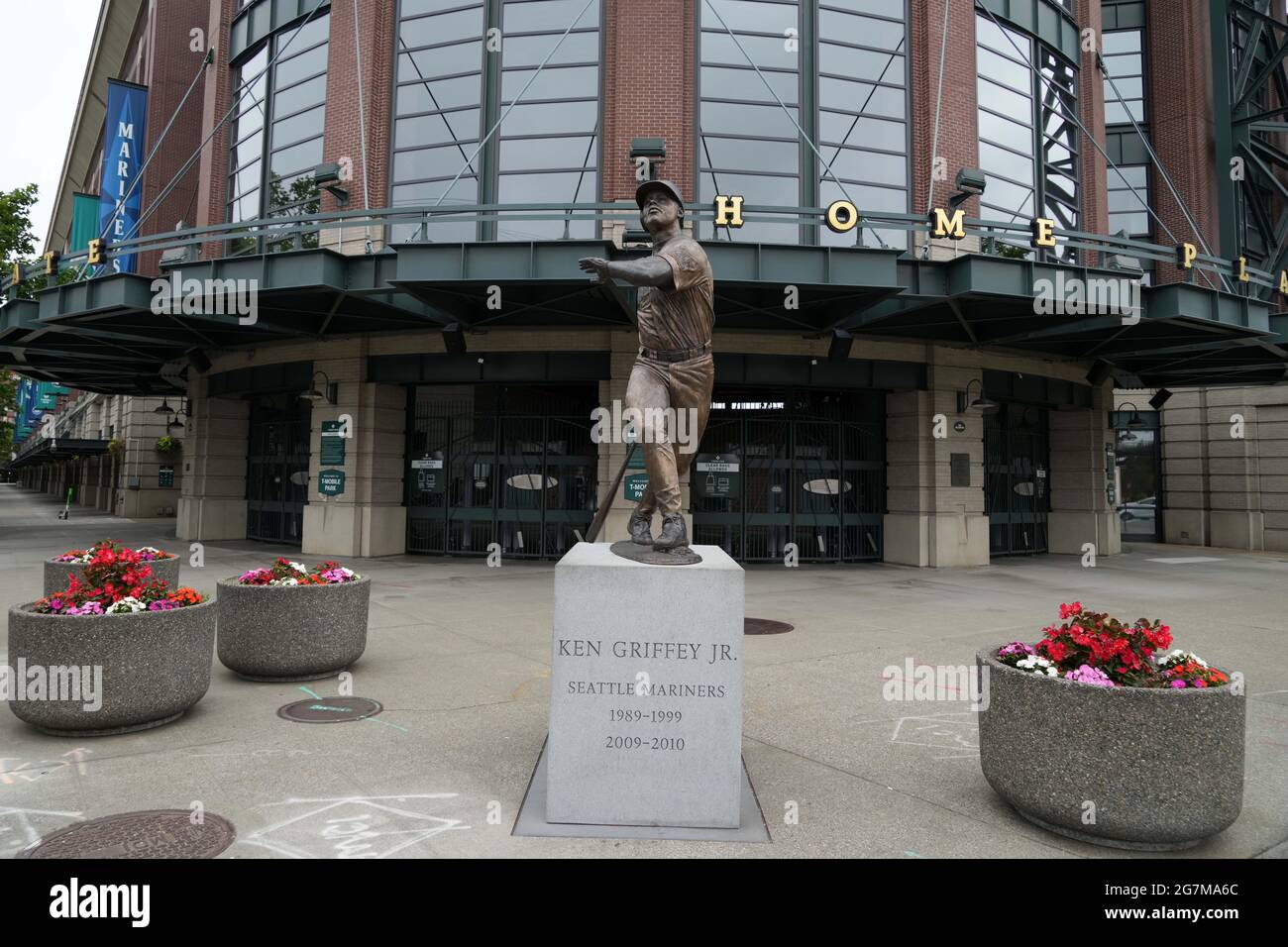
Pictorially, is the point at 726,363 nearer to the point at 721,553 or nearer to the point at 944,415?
the point at 944,415

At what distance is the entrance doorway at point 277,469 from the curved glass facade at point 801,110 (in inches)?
484

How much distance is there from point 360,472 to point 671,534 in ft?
49.5

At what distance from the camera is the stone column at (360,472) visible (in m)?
18.2

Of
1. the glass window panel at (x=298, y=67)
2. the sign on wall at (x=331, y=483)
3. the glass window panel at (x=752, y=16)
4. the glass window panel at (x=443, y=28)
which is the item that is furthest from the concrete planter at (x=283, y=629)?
the glass window panel at (x=298, y=67)

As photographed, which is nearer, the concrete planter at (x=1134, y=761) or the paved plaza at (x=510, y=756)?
the concrete planter at (x=1134, y=761)

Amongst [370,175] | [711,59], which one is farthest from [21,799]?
[711,59]

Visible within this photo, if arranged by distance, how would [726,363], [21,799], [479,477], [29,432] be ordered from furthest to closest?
[29,432] → [479,477] → [726,363] → [21,799]

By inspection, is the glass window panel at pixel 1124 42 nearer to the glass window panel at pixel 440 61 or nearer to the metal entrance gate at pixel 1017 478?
the metal entrance gate at pixel 1017 478

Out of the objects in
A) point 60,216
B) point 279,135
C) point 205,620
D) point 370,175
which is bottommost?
point 205,620

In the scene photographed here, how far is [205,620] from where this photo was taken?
5.87 m

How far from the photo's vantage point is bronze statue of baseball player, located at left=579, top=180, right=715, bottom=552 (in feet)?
16.3

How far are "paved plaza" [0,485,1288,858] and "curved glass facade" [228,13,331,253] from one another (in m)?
14.0

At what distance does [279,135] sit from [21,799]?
2063 centimetres

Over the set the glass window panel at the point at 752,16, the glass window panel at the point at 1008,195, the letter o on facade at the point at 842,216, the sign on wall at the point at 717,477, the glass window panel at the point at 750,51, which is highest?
the glass window panel at the point at 752,16
